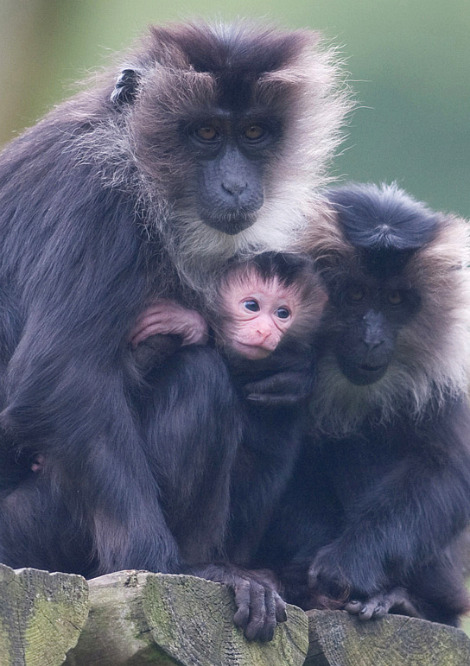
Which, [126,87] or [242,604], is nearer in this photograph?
[242,604]

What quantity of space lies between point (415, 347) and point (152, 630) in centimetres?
229

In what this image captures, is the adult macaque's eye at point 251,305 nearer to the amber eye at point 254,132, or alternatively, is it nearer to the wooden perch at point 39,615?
the amber eye at point 254,132

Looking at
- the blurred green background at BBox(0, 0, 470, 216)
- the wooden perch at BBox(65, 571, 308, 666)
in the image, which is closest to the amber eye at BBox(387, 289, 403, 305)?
the wooden perch at BBox(65, 571, 308, 666)

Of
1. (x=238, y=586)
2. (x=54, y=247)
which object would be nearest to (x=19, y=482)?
(x=54, y=247)

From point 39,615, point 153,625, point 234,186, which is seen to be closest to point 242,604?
point 153,625

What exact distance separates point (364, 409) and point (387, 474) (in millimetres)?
299

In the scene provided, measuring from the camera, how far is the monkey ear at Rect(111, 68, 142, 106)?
4742 mm

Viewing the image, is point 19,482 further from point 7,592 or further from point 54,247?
point 7,592

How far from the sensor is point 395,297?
16.8ft

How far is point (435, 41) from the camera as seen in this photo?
10516mm

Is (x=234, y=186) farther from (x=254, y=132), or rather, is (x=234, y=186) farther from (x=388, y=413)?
(x=388, y=413)

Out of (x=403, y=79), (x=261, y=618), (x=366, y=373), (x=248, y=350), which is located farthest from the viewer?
(x=403, y=79)

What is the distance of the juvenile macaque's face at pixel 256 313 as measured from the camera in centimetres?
465

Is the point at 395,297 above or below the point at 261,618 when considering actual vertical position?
above
